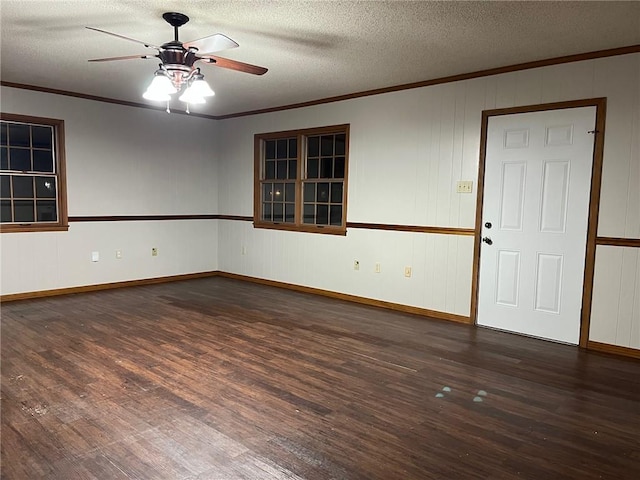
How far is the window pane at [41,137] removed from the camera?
5.44 m

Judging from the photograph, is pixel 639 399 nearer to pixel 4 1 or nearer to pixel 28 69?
pixel 4 1

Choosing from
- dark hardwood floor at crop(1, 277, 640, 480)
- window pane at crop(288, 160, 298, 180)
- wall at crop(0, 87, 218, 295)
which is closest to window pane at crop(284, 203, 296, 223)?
window pane at crop(288, 160, 298, 180)

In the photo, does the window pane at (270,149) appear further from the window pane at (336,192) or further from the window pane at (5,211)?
the window pane at (5,211)

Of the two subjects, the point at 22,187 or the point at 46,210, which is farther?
the point at 46,210

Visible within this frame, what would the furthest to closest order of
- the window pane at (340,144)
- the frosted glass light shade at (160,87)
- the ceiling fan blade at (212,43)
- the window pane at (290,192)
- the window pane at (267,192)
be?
the window pane at (267,192)
the window pane at (290,192)
the window pane at (340,144)
the frosted glass light shade at (160,87)
the ceiling fan blade at (212,43)

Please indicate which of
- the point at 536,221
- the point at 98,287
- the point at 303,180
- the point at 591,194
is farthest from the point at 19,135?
the point at 591,194

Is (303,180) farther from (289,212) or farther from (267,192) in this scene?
(267,192)

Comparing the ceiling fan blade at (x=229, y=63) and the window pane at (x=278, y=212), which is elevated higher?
the ceiling fan blade at (x=229, y=63)

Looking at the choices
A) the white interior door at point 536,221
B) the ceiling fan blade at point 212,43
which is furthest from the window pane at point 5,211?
the white interior door at point 536,221

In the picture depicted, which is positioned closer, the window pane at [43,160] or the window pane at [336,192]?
the window pane at [43,160]

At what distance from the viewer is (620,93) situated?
372 centimetres

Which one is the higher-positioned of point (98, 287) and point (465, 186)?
point (465, 186)

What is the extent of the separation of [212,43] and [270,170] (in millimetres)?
3705

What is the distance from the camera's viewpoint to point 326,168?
595 centimetres
